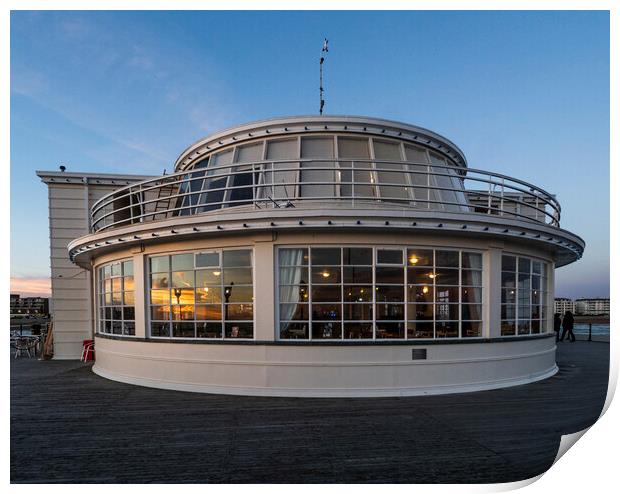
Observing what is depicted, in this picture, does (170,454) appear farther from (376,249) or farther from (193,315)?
(376,249)

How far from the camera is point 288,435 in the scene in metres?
6.45

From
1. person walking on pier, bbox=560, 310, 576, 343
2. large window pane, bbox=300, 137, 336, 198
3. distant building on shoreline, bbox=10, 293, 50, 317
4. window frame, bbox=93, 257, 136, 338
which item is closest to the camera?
large window pane, bbox=300, 137, 336, 198

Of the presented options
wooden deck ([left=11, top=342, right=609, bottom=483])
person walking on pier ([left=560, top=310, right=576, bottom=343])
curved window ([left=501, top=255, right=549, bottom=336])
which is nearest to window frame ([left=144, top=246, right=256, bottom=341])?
wooden deck ([left=11, top=342, right=609, bottom=483])

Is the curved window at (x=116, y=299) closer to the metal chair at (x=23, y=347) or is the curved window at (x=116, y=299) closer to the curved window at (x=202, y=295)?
the curved window at (x=202, y=295)

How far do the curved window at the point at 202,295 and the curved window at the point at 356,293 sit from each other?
89 centimetres

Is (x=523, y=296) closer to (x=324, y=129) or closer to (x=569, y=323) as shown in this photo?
(x=324, y=129)

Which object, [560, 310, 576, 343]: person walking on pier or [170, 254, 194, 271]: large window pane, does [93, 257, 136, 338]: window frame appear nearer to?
[170, 254, 194, 271]: large window pane

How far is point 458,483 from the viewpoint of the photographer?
491cm

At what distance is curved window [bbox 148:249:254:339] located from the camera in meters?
9.45

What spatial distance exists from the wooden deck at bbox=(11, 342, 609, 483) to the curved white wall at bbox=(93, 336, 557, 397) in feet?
1.19

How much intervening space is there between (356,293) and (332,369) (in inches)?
69.0

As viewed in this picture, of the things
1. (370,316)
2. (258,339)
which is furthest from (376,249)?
(258,339)

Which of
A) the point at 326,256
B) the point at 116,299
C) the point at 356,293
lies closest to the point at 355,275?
the point at 356,293

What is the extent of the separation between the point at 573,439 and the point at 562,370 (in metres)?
7.06
